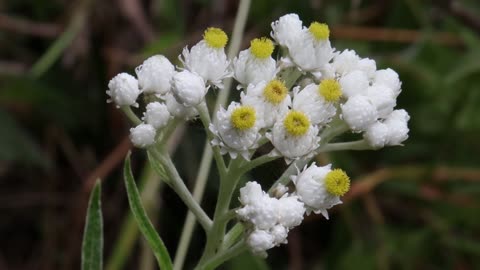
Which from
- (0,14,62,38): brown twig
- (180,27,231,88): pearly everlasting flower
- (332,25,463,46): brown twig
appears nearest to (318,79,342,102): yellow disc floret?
(180,27,231,88): pearly everlasting flower

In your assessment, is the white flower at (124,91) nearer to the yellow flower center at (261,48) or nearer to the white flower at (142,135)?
the white flower at (142,135)

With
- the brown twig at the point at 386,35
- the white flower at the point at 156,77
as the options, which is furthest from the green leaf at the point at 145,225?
the brown twig at the point at 386,35

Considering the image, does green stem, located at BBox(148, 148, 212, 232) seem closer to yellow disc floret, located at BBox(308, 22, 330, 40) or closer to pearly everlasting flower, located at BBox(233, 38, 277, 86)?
pearly everlasting flower, located at BBox(233, 38, 277, 86)

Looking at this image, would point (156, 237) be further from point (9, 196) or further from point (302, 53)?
point (9, 196)

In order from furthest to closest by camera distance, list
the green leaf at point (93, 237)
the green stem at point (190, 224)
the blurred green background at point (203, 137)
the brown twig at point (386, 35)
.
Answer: the brown twig at point (386, 35) → the blurred green background at point (203, 137) → the green stem at point (190, 224) → the green leaf at point (93, 237)

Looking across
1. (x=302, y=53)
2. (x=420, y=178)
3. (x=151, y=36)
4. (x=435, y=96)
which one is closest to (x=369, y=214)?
(x=420, y=178)

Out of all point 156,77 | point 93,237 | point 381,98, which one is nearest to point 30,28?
point 93,237

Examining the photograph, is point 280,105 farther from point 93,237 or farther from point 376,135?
point 93,237
